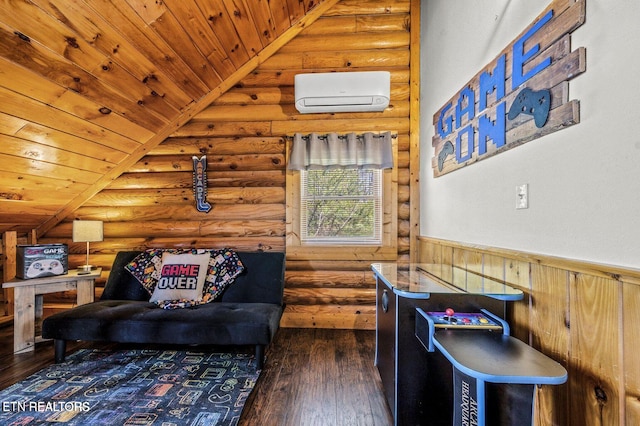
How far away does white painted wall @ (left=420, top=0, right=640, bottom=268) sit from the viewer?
1.01 meters

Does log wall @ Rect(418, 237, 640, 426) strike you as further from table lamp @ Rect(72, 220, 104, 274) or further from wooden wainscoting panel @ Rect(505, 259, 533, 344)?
table lamp @ Rect(72, 220, 104, 274)

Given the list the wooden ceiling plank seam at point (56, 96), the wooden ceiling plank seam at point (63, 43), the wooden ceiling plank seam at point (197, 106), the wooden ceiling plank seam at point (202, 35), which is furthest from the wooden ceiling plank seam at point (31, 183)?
the wooden ceiling plank seam at point (202, 35)

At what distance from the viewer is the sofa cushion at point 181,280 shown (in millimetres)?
2602

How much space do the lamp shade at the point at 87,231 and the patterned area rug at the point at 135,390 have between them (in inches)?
39.8

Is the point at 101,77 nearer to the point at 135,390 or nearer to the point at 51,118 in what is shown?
the point at 51,118

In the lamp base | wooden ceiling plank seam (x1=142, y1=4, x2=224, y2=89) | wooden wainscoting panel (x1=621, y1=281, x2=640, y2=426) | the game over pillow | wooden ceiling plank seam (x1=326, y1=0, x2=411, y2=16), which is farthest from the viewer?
wooden ceiling plank seam (x1=326, y1=0, x2=411, y2=16)

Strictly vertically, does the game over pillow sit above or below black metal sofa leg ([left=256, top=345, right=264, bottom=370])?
above

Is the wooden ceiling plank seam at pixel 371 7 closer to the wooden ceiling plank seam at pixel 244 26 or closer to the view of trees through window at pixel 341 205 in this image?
the wooden ceiling plank seam at pixel 244 26

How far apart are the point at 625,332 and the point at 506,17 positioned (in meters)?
1.59

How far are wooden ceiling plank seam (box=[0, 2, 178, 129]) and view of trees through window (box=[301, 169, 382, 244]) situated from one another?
1702mm

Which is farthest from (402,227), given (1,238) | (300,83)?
(1,238)

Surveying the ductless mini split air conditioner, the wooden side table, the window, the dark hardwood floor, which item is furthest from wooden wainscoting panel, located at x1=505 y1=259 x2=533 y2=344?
the wooden side table

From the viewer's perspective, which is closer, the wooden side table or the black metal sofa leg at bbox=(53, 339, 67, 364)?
the black metal sofa leg at bbox=(53, 339, 67, 364)

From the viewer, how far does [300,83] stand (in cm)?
283
